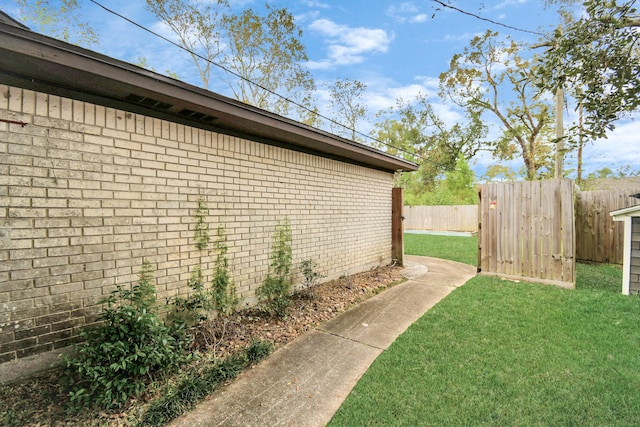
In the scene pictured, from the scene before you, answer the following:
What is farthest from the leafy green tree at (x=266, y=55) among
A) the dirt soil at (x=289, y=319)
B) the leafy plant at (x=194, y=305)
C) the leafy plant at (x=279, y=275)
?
the leafy plant at (x=194, y=305)

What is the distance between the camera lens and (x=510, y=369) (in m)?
2.67

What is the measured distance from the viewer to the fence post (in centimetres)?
748

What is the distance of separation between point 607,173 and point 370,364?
26.5 meters

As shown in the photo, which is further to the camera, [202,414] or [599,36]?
[599,36]

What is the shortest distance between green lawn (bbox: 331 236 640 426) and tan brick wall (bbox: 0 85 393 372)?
2.36 meters

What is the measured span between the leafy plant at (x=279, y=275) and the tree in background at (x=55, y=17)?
9686 mm

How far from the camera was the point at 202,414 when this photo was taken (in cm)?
221

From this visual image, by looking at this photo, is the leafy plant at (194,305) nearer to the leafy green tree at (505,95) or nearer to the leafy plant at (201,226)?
the leafy plant at (201,226)

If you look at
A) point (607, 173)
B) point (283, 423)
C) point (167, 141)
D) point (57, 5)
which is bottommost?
point (283, 423)

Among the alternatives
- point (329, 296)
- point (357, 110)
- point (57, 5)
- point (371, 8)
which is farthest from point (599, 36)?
point (357, 110)

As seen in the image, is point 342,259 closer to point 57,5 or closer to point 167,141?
point 167,141

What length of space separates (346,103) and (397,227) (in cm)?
1387

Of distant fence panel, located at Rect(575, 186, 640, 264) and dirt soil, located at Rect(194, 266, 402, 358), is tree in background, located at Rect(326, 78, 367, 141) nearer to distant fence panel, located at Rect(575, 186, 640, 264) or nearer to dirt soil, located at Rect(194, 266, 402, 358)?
distant fence panel, located at Rect(575, 186, 640, 264)

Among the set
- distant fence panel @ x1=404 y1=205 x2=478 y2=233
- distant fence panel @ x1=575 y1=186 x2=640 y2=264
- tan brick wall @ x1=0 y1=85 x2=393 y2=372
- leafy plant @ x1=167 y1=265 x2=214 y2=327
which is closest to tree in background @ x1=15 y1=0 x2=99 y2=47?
tan brick wall @ x1=0 y1=85 x2=393 y2=372
